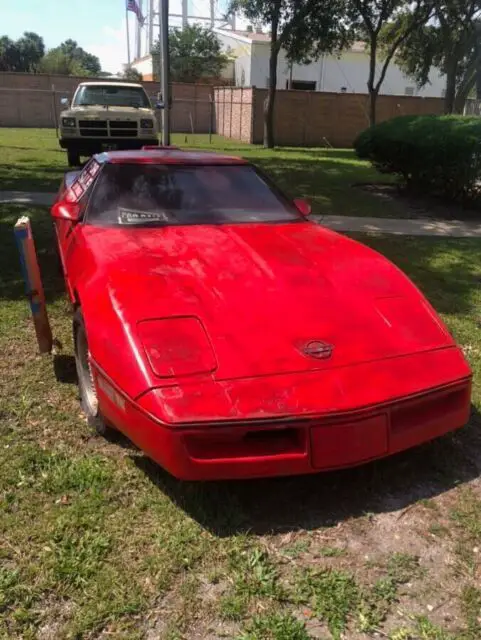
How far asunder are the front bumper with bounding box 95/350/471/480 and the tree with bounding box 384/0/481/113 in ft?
69.4

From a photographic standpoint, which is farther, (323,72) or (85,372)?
(323,72)

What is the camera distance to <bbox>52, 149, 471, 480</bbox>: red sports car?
7.62 feet

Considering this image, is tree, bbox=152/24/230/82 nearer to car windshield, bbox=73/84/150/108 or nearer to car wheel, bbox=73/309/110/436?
car windshield, bbox=73/84/150/108

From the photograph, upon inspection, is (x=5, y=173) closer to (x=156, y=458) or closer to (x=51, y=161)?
(x=51, y=161)

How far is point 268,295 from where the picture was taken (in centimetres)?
289

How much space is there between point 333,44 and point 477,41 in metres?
5.60

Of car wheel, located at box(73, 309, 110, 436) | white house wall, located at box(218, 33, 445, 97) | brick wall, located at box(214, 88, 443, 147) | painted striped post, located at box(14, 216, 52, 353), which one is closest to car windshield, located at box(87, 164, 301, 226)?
painted striped post, located at box(14, 216, 52, 353)

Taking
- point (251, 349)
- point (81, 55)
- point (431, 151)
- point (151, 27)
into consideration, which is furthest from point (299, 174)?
point (81, 55)

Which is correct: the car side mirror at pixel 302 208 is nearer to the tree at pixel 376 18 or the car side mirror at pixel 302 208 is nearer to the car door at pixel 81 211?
the car door at pixel 81 211

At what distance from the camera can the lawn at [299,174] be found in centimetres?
1009

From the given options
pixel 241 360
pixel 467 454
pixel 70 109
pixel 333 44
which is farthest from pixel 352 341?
pixel 333 44

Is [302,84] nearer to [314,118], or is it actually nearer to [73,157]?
→ [314,118]

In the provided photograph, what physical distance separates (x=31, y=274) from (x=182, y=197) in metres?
1.12

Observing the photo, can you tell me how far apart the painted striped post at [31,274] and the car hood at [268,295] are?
42 cm
